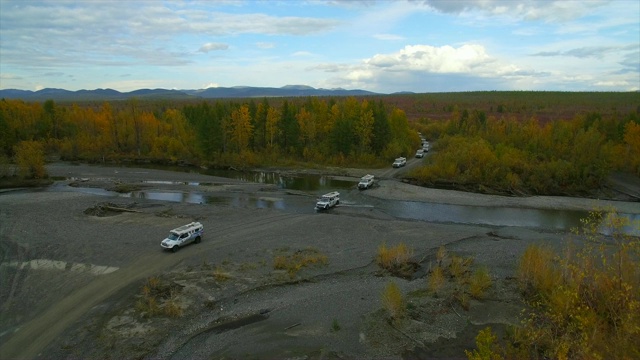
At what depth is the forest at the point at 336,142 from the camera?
2234 inches

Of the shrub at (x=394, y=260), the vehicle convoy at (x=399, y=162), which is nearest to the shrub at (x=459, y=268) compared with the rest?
the shrub at (x=394, y=260)

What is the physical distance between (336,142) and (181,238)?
45.3 meters

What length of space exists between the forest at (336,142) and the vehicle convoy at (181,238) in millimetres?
36490

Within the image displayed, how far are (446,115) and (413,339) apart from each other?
122844 mm

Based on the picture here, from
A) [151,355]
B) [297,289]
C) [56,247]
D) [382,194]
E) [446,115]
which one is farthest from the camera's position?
[446,115]

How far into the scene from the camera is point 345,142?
71.9 m

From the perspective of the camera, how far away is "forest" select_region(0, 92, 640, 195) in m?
56.8

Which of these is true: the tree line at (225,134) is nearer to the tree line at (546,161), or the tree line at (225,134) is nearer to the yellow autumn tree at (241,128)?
the yellow autumn tree at (241,128)

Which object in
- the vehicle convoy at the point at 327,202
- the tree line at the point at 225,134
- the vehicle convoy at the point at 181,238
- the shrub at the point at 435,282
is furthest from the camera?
the tree line at the point at 225,134

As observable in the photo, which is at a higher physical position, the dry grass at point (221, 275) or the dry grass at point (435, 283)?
the dry grass at point (435, 283)

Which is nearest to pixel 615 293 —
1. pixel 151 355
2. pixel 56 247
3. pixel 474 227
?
pixel 151 355

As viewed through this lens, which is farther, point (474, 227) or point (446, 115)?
point (446, 115)

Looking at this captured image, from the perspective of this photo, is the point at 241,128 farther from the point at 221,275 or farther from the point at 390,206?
the point at 221,275

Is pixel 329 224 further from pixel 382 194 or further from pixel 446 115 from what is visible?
pixel 446 115
